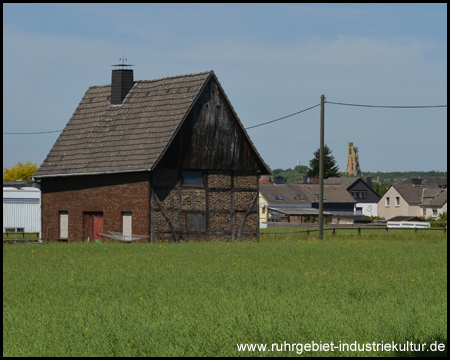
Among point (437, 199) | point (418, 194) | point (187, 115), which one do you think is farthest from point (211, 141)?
point (418, 194)

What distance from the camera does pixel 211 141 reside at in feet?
116

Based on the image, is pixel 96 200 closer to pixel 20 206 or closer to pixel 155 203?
pixel 155 203

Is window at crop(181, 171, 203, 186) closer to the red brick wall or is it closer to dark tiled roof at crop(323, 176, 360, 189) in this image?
the red brick wall

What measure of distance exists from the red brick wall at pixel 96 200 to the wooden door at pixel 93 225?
0.87 ft

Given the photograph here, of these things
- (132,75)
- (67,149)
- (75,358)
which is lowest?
(75,358)

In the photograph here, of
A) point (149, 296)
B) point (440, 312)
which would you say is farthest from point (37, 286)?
point (440, 312)

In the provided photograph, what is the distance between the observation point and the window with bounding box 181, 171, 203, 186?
1358 inches

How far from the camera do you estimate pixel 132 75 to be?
39.2 metres

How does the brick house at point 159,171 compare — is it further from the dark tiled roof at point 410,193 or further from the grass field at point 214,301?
the dark tiled roof at point 410,193

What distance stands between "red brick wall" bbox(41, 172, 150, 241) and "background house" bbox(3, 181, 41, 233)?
13.0 m

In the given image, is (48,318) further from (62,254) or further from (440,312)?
(62,254)

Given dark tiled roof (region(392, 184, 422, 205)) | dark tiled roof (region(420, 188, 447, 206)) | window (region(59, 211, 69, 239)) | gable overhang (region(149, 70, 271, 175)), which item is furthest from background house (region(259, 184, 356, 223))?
window (region(59, 211, 69, 239))

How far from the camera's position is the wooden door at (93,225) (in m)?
35.3

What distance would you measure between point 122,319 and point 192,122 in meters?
23.6
